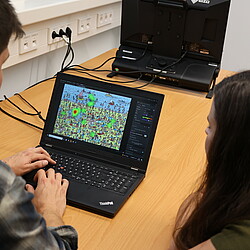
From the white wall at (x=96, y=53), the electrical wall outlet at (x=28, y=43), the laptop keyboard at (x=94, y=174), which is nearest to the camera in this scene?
the laptop keyboard at (x=94, y=174)

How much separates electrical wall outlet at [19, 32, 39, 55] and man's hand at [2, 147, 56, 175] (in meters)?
0.63

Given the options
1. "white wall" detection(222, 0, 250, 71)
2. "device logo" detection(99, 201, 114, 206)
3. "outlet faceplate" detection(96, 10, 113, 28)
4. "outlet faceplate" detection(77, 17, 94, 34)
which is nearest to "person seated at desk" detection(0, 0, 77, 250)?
"device logo" detection(99, 201, 114, 206)

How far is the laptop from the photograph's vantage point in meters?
1.20

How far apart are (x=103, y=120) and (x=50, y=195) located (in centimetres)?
29

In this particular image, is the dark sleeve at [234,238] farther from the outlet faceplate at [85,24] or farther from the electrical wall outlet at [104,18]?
the electrical wall outlet at [104,18]

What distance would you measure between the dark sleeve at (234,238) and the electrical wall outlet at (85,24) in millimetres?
1513

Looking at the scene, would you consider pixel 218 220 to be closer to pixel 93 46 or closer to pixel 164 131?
pixel 164 131

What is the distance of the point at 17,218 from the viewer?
71cm

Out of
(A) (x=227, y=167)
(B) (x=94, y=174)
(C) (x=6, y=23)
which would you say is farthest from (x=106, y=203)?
(C) (x=6, y=23)

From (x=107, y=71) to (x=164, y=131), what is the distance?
643mm

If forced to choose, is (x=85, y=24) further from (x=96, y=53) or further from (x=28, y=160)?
(x=28, y=160)

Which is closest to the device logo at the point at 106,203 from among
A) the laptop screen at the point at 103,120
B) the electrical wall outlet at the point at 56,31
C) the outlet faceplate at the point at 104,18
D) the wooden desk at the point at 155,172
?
the wooden desk at the point at 155,172

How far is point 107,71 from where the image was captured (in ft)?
6.76

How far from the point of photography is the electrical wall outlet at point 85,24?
2122 mm
